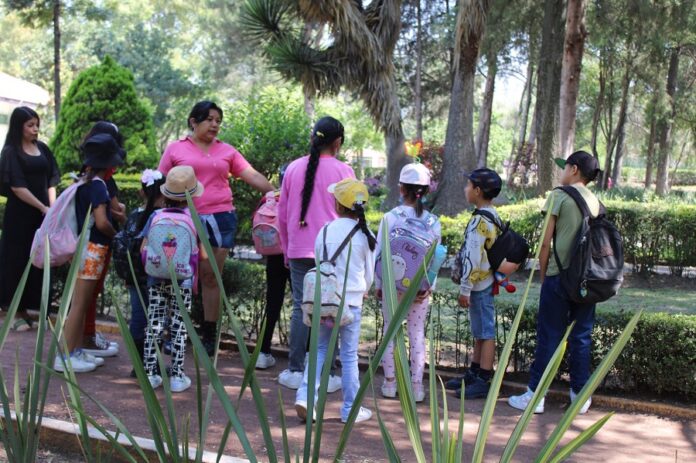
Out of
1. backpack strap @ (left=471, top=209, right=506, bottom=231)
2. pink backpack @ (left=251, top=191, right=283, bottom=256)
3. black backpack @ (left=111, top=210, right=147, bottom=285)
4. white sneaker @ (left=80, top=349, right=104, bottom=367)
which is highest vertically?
backpack strap @ (left=471, top=209, right=506, bottom=231)

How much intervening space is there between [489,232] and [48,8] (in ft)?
61.5

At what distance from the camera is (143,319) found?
5363 mm

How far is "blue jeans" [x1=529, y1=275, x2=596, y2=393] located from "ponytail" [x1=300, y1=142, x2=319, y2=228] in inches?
62.1

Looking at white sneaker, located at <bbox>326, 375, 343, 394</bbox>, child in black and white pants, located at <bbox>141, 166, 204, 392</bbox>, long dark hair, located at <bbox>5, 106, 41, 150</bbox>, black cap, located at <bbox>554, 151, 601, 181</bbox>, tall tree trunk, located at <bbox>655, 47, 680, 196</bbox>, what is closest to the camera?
black cap, located at <bbox>554, 151, 601, 181</bbox>

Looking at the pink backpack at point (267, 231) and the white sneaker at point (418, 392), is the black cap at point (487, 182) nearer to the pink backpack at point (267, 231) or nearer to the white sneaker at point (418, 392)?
the white sneaker at point (418, 392)

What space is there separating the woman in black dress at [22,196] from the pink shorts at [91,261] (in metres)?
1.40

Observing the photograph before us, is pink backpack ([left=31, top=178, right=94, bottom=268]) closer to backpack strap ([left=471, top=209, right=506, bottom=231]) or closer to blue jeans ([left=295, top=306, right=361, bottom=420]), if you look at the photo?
blue jeans ([left=295, top=306, right=361, bottom=420])

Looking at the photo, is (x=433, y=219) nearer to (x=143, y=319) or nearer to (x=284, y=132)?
(x=143, y=319)

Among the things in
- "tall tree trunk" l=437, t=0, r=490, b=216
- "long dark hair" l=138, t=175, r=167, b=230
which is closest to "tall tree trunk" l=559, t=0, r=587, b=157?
"tall tree trunk" l=437, t=0, r=490, b=216

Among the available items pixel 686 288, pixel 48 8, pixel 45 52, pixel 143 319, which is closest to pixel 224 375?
pixel 143 319

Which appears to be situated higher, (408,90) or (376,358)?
(408,90)

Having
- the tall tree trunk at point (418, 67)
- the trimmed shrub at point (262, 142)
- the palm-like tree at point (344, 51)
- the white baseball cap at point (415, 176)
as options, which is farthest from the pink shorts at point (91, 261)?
the tall tree trunk at point (418, 67)

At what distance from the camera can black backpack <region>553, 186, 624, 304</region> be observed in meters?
4.83

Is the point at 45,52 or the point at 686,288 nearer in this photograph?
the point at 686,288
